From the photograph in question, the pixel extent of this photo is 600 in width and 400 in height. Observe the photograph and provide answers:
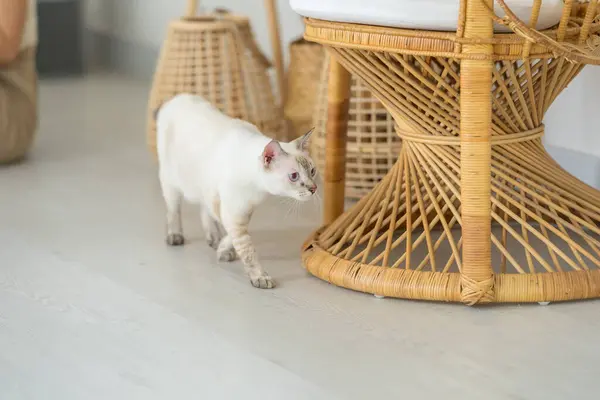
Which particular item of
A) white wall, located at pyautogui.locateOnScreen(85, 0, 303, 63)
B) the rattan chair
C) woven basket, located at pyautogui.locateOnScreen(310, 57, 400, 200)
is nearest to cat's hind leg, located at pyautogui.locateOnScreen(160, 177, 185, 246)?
the rattan chair

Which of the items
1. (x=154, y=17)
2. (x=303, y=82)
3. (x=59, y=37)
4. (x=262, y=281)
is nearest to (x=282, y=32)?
(x=303, y=82)

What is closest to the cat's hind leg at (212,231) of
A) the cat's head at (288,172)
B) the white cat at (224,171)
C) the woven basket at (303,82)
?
the white cat at (224,171)

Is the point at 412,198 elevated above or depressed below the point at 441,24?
below

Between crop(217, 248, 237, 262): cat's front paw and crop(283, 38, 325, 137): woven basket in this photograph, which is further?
crop(283, 38, 325, 137): woven basket

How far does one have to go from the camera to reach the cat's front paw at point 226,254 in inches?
75.7

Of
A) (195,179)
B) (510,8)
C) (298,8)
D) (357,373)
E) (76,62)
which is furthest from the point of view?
(76,62)

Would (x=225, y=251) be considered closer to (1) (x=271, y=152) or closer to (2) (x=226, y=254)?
(2) (x=226, y=254)

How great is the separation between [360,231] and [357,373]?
1.49 ft

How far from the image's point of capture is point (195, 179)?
1.87 metres

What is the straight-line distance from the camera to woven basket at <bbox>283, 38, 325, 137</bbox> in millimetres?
2670

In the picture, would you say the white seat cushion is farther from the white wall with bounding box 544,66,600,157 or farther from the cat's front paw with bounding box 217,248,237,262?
the white wall with bounding box 544,66,600,157

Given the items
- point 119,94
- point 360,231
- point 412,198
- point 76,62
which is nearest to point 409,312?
point 360,231

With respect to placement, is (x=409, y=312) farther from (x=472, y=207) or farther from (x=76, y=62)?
(x=76, y=62)

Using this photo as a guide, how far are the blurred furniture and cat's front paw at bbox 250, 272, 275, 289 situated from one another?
102 inches
